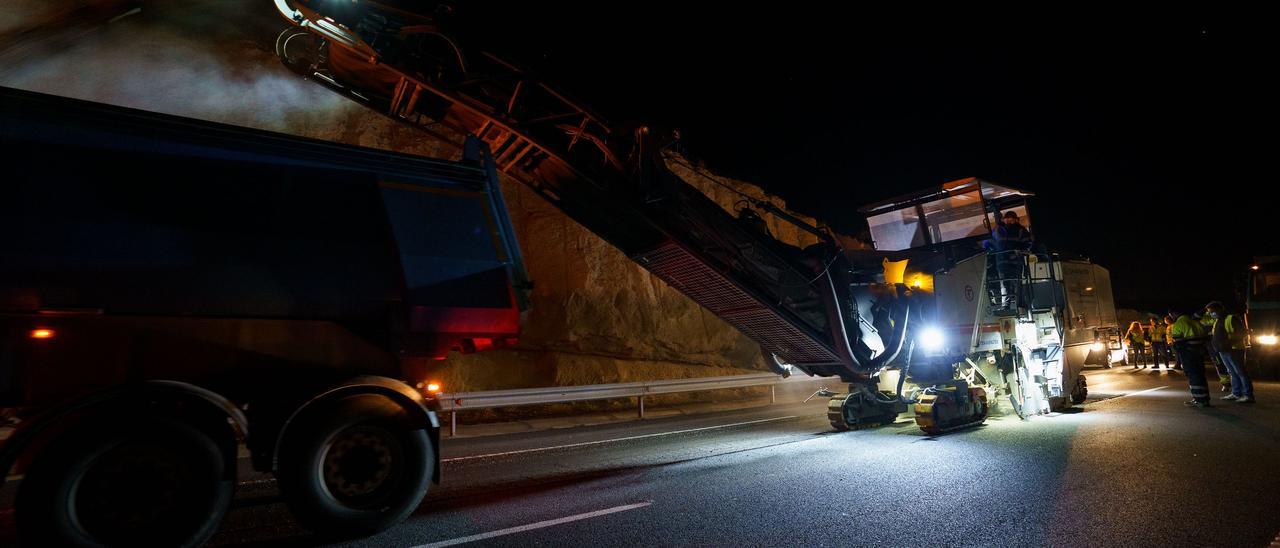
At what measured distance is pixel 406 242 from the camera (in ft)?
15.3

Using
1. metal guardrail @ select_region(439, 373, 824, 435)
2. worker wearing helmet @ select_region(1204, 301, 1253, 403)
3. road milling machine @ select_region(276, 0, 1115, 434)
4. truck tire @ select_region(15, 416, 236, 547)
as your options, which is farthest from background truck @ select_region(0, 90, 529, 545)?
worker wearing helmet @ select_region(1204, 301, 1253, 403)

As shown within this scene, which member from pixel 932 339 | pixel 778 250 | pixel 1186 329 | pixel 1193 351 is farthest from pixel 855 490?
pixel 1186 329

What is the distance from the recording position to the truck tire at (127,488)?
3217mm

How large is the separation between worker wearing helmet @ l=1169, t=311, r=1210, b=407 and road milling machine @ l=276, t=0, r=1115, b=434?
1662 millimetres

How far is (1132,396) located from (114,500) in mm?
15936

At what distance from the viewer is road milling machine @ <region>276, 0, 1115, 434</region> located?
605cm

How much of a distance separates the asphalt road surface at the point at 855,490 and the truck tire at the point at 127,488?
0.51m

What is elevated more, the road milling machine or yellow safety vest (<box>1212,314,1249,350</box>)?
the road milling machine

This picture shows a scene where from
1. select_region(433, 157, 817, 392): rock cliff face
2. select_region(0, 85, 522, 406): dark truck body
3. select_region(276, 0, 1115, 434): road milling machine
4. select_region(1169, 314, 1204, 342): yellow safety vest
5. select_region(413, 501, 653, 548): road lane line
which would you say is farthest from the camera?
select_region(433, 157, 817, 392): rock cliff face

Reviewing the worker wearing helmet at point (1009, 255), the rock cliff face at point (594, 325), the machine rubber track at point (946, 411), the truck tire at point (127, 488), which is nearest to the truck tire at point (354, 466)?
the truck tire at point (127, 488)

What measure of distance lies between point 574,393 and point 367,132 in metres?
8.83

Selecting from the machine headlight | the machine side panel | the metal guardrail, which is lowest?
the metal guardrail

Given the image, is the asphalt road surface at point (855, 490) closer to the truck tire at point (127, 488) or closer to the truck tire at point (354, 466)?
the truck tire at point (354, 466)

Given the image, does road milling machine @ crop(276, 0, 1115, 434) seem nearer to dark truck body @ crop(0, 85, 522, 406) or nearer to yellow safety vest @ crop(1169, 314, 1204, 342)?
dark truck body @ crop(0, 85, 522, 406)
